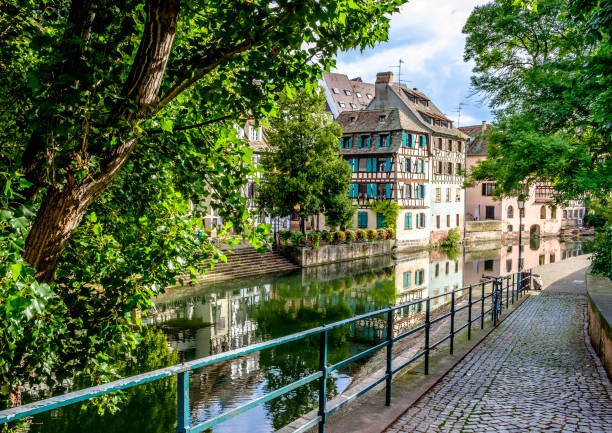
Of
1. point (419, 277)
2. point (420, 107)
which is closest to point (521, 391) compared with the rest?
point (419, 277)

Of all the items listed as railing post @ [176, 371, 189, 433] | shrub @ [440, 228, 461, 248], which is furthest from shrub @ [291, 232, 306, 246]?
railing post @ [176, 371, 189, 433]

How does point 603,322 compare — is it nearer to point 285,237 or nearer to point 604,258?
point 604,258

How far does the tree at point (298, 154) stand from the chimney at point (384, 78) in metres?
20.1

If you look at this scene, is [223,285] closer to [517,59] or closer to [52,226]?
[517,59]

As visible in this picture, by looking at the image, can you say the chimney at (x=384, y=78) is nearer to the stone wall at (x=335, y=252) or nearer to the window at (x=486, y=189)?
the window at (x=486, y=189)

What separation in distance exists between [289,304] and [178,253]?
15829 millimetres

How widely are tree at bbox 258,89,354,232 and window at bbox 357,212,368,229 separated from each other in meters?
12.5

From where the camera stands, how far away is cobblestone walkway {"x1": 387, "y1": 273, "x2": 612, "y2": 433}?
5.24m

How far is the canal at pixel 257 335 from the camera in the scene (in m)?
9.59

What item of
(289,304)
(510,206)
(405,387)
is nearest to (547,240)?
(510,206)

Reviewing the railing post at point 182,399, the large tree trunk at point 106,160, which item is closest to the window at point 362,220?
the large tree trunk at point 106,160

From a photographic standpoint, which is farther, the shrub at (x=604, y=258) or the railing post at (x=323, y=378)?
the shrub at (x=604, y=258)

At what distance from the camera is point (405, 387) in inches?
250

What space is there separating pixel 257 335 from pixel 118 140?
13.0 meters
